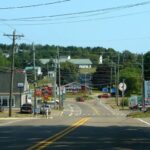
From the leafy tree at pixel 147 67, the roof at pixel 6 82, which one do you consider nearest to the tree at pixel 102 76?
the leafy tree at pixel 147 67

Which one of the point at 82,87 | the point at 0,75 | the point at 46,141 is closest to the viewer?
the point at 46,141

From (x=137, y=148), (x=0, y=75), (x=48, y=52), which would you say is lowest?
(x=137, y=148)

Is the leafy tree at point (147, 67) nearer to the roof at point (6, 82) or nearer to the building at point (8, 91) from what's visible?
the roof at point (6, 82)

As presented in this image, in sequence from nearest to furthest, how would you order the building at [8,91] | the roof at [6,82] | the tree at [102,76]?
the building at [8,91] < the roof at [6,82] < the tree at [102,76]

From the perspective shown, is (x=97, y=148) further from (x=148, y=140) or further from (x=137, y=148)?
(x=148, y=140)

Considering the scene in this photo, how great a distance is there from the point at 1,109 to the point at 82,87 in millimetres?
93911

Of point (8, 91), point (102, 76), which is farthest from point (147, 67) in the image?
point (8, 91)

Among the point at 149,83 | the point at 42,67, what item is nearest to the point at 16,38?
the point at 149,83

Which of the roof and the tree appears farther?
the tree

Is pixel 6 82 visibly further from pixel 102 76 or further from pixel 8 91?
pixel 102 76

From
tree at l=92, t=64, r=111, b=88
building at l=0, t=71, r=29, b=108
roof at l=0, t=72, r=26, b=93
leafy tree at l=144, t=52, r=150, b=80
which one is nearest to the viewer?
building at l=0, t=71, r=29, b=108

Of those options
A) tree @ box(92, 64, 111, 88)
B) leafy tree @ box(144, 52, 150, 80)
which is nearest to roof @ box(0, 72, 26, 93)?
leafy tree @ box(144, 52, 150, 80)

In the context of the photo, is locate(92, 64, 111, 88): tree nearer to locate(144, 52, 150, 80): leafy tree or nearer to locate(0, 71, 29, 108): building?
locate(144, 52, 150, 80): leafy tree

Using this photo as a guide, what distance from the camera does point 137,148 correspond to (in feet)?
62.0
